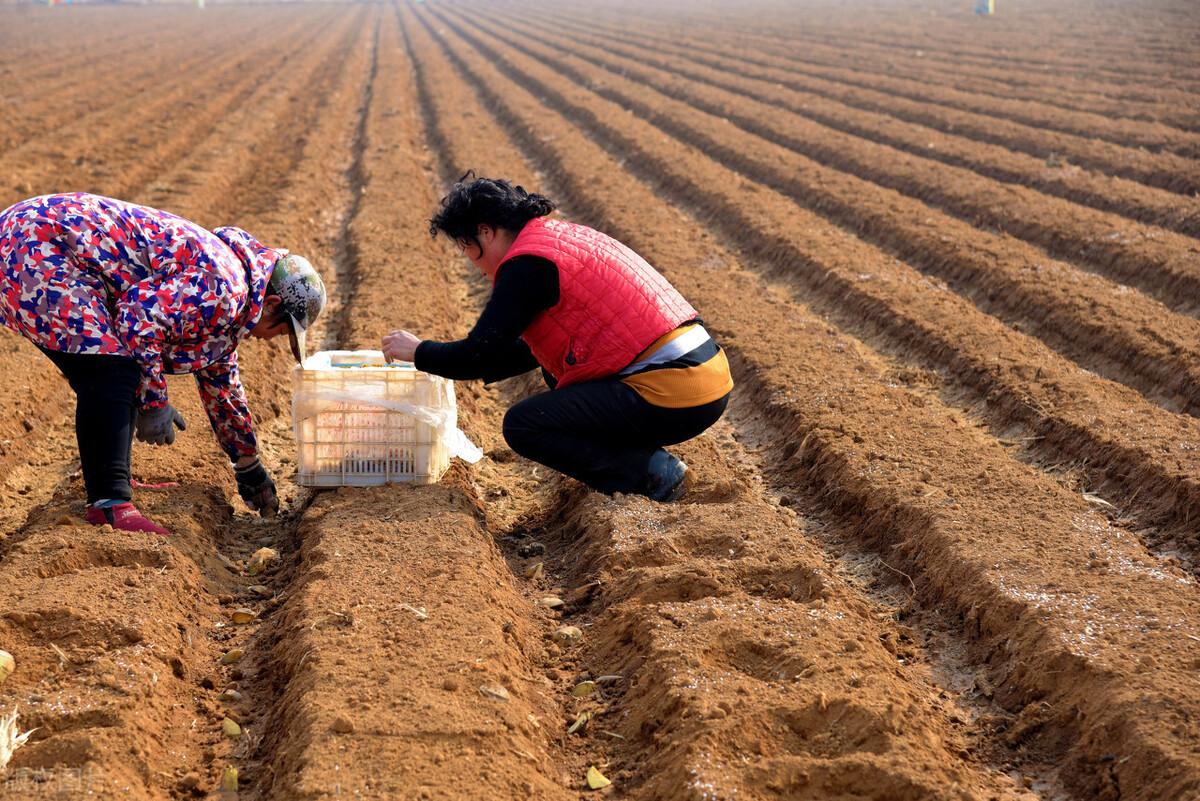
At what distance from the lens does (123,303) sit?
4.03 m

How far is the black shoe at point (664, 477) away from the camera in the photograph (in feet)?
15.4

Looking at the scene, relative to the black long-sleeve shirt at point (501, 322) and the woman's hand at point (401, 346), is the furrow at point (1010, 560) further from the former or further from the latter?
the woman's hand at point (401, 346)

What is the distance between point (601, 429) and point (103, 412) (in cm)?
180

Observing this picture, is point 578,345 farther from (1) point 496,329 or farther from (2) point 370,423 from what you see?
(2) point 370,423

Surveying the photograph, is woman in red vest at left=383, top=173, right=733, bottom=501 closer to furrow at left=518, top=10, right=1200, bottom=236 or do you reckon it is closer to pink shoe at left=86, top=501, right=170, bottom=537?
pink shoe at left=86, top=501, right=170, bottom=537

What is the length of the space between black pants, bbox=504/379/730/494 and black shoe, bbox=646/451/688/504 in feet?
0.09

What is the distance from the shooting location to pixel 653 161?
13.1m

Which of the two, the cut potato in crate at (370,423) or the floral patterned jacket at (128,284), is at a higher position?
the floral patterned jacket at (128,284)

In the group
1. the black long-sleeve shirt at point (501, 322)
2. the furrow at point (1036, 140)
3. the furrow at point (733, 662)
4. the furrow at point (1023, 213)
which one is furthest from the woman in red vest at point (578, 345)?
the furrow at point (1036, 140)

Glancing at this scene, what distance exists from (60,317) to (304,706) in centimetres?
168

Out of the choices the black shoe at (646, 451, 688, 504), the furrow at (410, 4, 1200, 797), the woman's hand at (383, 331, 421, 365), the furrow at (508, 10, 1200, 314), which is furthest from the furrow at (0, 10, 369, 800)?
the furrow at (508, 10, 1200, 314)

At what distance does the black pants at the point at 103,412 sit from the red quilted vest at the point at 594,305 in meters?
1.39

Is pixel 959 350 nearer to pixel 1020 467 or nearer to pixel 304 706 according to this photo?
pixel 1020 467

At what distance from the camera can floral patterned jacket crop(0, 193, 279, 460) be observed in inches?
155
